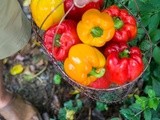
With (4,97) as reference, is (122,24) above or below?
above

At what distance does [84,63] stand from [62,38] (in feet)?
0.39

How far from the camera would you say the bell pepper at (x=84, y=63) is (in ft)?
4.56

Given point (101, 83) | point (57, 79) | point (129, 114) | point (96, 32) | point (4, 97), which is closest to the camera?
point (96, 32)

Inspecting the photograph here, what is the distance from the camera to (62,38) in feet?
4.72

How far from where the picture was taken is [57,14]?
4.81 ft

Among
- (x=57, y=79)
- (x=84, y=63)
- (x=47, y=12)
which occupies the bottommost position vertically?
(x=57, y=79)

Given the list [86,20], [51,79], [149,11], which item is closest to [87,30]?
[86,20]

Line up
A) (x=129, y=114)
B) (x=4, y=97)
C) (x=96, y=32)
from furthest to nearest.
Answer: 1. (x=4, y=97)
2. (x=129, y=114)
3. (x=96, y=32)

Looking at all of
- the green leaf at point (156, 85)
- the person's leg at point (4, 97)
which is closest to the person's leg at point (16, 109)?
the person's leg at point (4, 97)

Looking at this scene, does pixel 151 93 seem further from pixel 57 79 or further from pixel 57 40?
pixel 57 79

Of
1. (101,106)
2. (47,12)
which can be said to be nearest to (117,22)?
(47,12)

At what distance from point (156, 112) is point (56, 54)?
49cm

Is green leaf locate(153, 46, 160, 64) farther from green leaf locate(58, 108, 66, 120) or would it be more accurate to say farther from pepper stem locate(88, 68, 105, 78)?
green leaf locate(58, 108, 66, 120)

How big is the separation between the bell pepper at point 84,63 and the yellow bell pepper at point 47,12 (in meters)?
0.14
